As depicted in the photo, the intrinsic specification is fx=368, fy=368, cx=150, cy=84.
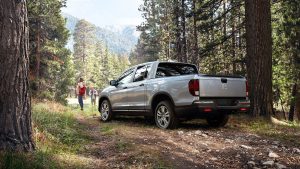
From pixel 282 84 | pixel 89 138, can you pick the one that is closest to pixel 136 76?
pixel 89 138

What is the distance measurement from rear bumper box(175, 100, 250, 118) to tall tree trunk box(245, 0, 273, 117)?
64.8 inches

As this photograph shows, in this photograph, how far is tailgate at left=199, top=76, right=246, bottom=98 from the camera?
9.18 metres

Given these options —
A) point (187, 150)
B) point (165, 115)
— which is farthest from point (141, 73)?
point (187, 150)

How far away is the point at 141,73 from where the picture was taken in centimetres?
1154

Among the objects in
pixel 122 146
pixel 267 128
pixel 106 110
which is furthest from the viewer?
pixel 106 110

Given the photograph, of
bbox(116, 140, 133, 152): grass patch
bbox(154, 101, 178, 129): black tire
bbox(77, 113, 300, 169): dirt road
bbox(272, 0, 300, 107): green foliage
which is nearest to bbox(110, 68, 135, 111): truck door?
bbox(154, 101, 178, 129): black tire

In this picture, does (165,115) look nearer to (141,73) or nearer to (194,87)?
(194,87)

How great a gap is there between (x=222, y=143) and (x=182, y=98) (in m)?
1.88

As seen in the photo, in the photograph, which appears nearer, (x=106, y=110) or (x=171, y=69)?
(x=171, y=69)

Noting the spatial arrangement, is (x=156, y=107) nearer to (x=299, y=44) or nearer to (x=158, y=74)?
(x=158, y=74)

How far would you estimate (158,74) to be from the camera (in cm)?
1095

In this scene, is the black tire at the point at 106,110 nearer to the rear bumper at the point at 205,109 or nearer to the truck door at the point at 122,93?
the truck door at the point at 122,93

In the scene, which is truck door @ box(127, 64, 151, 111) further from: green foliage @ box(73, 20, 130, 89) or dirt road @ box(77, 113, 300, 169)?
green foliage @ box(73, 20, 130, 89)

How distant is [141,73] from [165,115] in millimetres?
1998
